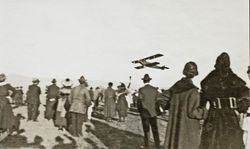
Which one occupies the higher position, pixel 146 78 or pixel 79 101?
pixel 146 78

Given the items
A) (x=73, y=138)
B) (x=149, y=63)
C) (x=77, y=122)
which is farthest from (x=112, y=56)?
(x=73, y=138)

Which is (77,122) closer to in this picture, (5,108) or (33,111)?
(33,111)

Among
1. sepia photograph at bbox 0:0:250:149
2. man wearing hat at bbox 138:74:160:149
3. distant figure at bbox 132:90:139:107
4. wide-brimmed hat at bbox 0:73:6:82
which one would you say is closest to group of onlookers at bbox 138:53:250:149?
sepia photograph at bbox 0:0:250:149

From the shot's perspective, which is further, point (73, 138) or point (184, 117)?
point (73, 138)

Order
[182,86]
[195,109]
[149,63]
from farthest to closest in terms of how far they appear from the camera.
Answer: [149,63], [182,86], [195,109]

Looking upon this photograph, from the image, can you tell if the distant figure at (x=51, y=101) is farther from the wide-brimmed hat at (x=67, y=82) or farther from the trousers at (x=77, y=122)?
the trousers at (x=77, y=122)

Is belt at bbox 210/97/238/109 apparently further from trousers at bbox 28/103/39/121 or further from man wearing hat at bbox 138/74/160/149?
trousers at bbox 28/103/39/121

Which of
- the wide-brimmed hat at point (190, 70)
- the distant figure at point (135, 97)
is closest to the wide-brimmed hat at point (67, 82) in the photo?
the distant figure at point (135, 97)
